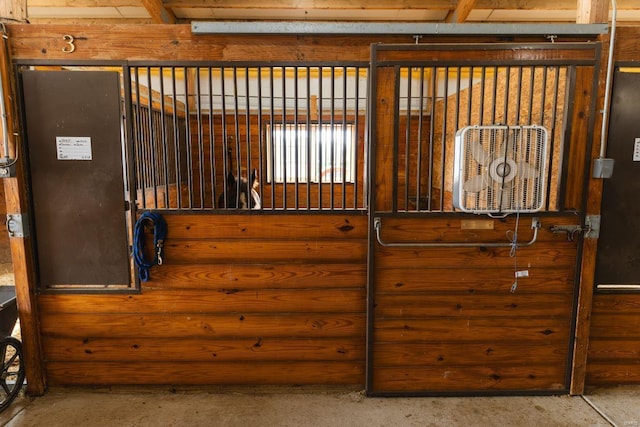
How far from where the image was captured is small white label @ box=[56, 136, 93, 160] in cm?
205

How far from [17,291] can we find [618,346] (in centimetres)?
349

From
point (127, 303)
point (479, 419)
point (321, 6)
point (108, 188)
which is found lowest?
point (479, 419)

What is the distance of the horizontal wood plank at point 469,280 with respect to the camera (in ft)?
7.04

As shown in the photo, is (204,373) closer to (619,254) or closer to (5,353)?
(5,353)

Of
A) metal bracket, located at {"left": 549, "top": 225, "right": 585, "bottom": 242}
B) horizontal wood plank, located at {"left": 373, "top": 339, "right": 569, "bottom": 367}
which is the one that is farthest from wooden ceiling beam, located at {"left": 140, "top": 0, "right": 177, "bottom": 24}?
metal bracket, located at {"left": 549, "top": 225, "right": 585, "bottom": 242}

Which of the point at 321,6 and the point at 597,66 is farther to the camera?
the point at 321,6

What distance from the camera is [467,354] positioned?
2203 mm

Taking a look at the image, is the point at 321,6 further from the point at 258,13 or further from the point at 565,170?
the point at 565,170

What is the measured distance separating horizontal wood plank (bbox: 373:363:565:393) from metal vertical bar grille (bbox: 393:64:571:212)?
0.94m

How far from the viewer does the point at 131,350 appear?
7.25 ft

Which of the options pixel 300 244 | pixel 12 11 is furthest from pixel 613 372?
pixel 12 11

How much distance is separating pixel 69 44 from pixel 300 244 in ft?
5.27

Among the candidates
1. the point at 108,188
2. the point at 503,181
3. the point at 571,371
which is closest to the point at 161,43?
the point at 108,188

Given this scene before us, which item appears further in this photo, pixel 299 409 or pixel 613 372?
pixel 613 372
